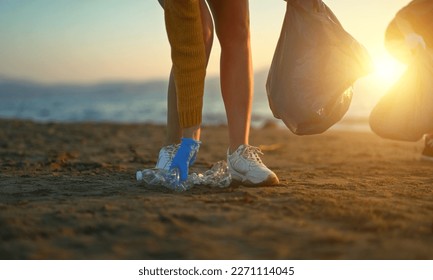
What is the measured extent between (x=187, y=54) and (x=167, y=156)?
0.56 m

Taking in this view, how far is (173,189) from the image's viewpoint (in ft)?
8.46

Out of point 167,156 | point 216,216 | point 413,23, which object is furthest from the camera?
point 413,23

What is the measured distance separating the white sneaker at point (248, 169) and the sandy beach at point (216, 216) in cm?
7

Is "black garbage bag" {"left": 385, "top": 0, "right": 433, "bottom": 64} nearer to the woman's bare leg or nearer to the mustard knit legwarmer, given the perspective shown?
the woman's bare leg

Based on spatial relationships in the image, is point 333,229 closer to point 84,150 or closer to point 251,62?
point 251,62

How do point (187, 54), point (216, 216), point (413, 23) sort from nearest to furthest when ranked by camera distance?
point (216, 216) < point (187, 54) < point (413, 23)

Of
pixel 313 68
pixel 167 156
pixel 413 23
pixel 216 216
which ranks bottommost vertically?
pixel 216 216

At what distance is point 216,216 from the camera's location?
6.50ft

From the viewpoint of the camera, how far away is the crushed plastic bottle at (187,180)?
260 cm

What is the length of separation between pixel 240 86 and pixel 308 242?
128cm

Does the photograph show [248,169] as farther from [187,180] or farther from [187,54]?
[187,54]

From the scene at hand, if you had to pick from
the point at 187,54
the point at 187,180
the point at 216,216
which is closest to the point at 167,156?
the point at 187,180
